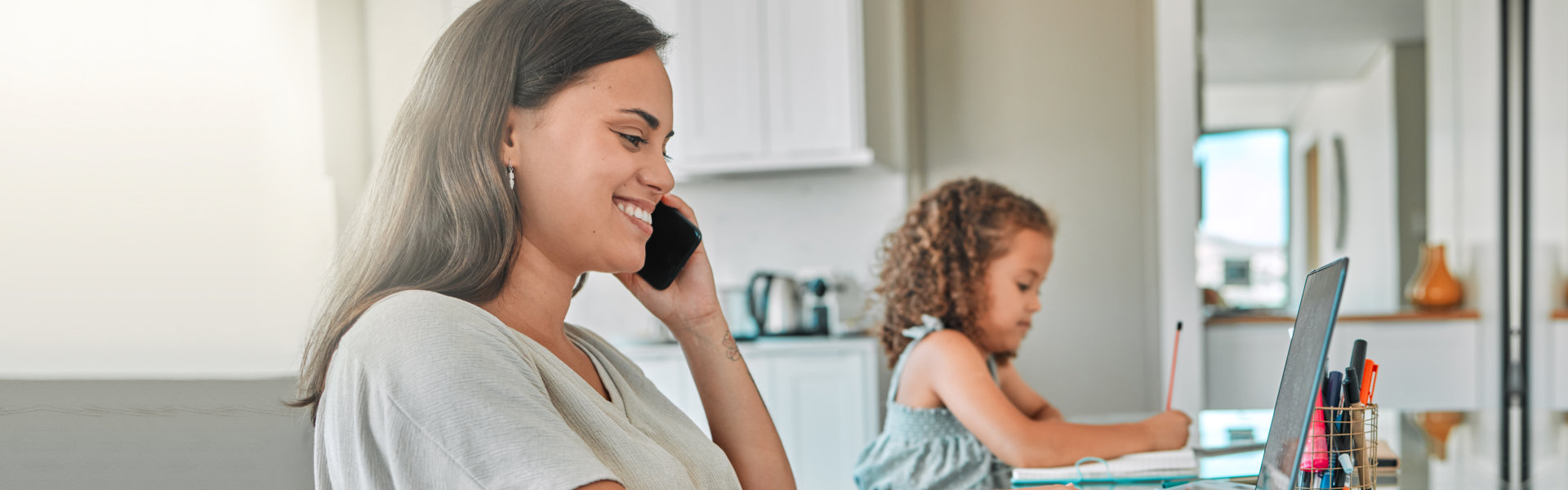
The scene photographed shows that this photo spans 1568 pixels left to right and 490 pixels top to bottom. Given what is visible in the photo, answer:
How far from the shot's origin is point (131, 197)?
916 millimetres

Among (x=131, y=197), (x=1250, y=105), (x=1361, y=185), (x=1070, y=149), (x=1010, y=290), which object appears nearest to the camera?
(x=131, y=197)

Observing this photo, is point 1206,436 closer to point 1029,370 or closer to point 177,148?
point 177,148

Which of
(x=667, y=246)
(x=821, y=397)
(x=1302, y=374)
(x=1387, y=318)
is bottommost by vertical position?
(x=821, y=397)

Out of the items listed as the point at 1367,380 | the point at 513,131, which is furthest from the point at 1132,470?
the point at 513,131

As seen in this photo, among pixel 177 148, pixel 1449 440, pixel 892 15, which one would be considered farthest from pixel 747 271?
pixel 177 148

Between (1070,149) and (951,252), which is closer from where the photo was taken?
(951,252)

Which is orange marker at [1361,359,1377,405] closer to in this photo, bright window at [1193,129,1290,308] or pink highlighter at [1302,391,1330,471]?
pink highlighter at [1302,391,1330,471]

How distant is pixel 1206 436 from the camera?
1675mm

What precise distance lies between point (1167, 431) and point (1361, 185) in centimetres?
406

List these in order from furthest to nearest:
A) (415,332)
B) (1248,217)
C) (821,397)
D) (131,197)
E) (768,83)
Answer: (1248,217), (768,83), (821,397), (131,197), (415,332)

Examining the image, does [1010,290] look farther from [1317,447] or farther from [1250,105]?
[1250,105]

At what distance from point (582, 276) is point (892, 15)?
2596 mm

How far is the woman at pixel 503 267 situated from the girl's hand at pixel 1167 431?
2.43ft

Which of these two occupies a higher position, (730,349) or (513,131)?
(513,131)
